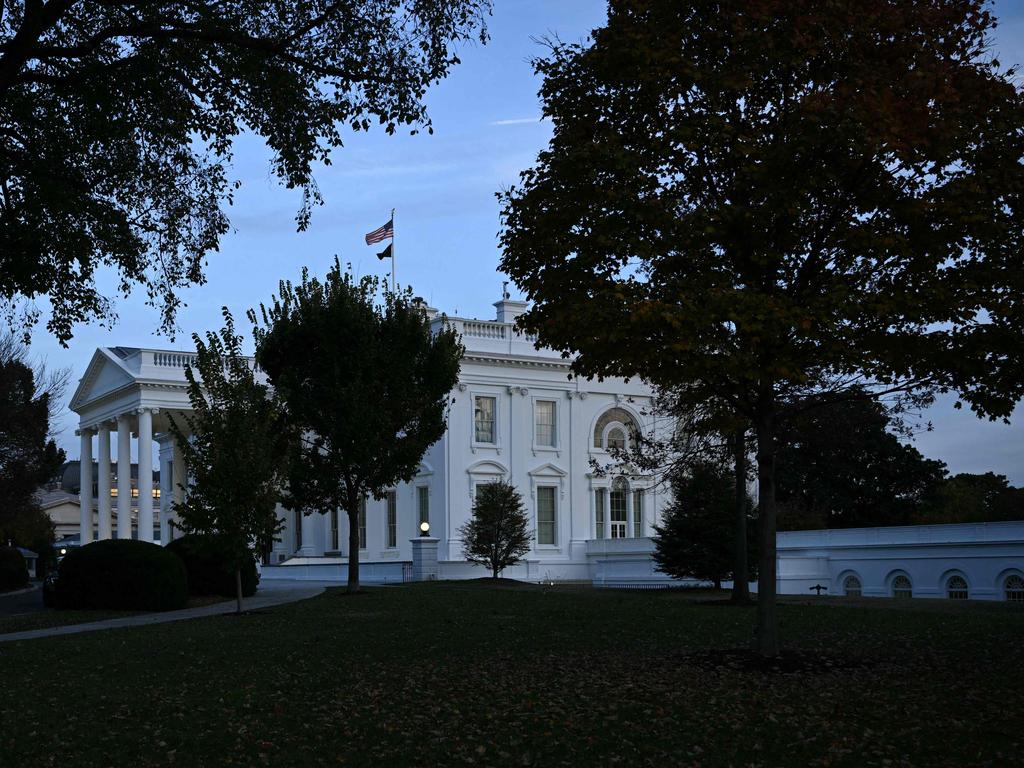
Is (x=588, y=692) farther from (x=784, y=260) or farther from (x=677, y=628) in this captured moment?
(x=677, y=628)

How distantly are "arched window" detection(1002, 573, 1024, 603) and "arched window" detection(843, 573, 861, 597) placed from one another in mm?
5879

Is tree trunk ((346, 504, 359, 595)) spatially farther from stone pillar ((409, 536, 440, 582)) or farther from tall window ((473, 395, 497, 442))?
tall window ((473, 395, 497, 442))

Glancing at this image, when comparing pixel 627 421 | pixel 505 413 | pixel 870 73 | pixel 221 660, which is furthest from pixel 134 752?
pixel 627 421

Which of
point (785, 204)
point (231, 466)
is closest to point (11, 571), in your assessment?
point (231, 466)

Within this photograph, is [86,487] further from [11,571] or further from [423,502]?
[423,502]

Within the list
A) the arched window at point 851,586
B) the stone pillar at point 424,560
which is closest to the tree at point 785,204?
the arched window at point 851,586

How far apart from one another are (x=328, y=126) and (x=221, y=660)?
7.76m

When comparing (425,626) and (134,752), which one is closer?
(134,752)

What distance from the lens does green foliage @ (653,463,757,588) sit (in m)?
33.4

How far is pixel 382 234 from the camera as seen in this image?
50.7m

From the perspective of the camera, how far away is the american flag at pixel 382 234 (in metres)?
50.6

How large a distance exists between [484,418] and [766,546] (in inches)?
1642

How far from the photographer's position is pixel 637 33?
1368 centimetres

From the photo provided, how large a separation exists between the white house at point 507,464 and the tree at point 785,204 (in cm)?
3674
